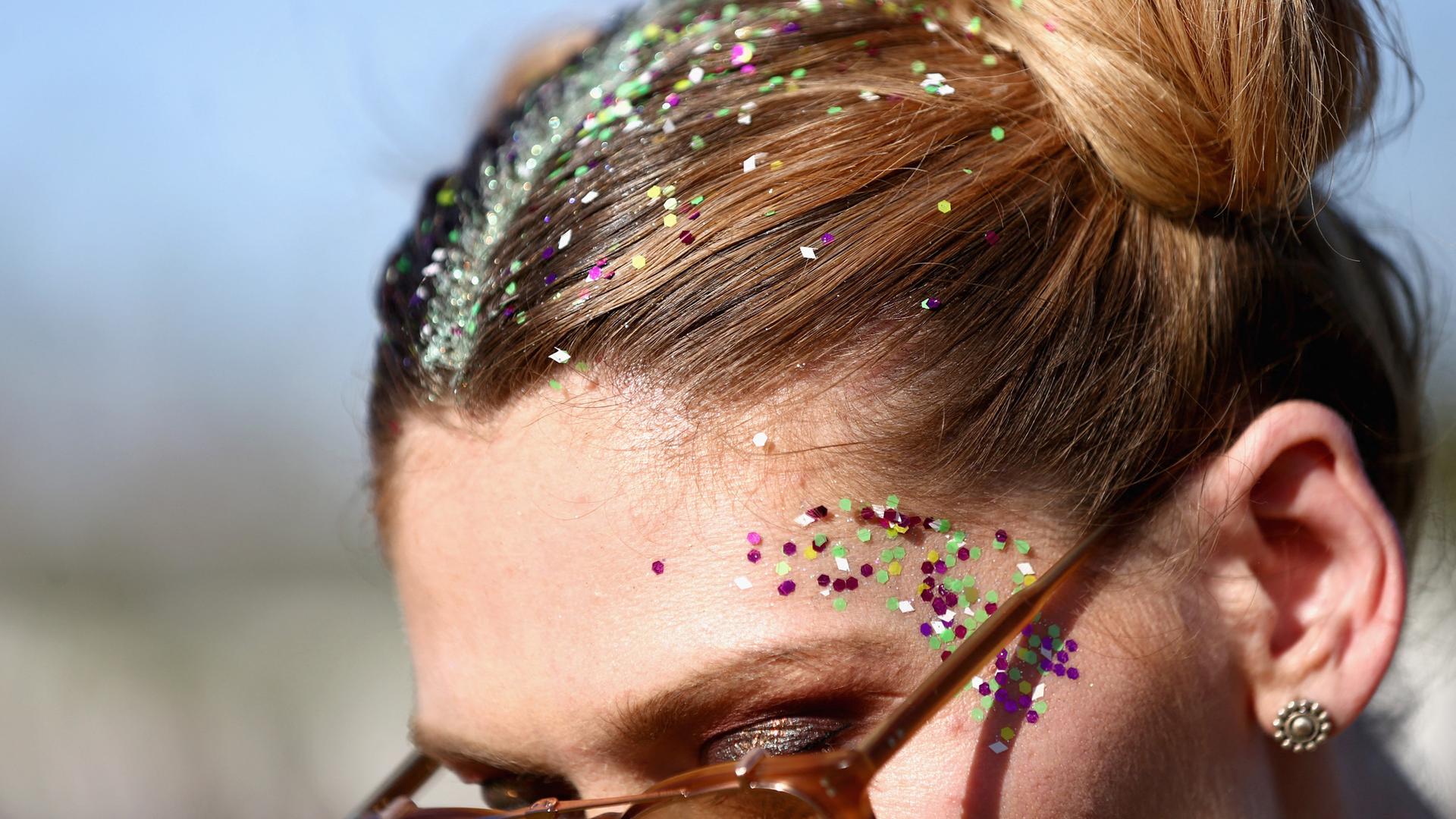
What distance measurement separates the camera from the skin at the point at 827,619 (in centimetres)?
103

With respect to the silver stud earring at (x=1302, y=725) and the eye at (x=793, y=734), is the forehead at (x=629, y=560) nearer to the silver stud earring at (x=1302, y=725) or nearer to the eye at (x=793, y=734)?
the eye at (x=793, y=734)

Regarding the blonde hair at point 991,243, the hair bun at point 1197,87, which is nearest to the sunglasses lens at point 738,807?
the blonde hair at point 991,243

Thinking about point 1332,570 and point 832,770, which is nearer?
point 832,770

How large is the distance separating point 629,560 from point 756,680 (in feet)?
0.58

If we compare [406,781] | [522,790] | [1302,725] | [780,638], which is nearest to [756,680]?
[780,638]

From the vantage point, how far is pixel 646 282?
3.68 feet

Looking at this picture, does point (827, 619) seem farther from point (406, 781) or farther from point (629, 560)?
point (406, 781)

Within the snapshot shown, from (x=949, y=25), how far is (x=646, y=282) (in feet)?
1.82

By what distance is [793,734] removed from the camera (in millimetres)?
1040

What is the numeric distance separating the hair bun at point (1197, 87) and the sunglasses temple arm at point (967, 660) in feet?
1.45

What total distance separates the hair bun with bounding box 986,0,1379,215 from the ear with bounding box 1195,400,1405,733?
0.92 ft

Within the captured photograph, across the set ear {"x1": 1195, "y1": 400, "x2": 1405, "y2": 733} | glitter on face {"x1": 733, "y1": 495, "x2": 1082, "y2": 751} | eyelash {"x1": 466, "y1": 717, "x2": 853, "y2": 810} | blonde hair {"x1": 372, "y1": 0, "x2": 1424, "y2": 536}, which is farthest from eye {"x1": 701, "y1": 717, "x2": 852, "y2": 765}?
ear {"x1": 1195, "y1": 400, "x2": 1405, "y2": 733}

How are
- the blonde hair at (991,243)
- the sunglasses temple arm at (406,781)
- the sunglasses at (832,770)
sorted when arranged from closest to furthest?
1. the sunglasses at (832,770)
2. the blonde hair at (991,243)
3. the sunglasses temple arm at (406,781)

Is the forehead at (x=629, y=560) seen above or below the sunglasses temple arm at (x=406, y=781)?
above
